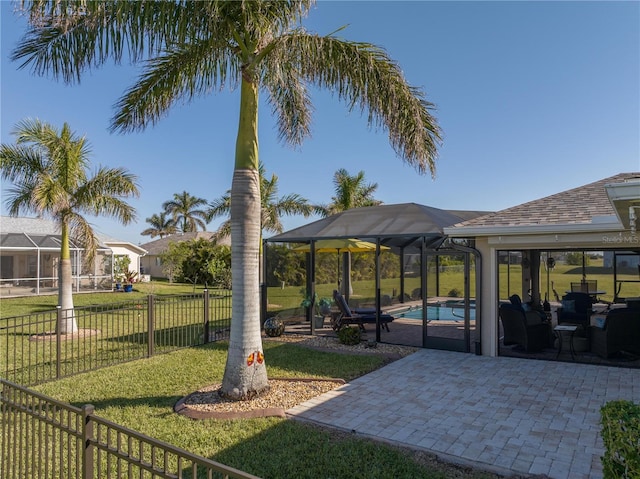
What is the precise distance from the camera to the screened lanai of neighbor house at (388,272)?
1020cm

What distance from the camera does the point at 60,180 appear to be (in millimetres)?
12359

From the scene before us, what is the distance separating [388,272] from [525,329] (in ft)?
16.5

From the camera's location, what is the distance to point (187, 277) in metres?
33.5

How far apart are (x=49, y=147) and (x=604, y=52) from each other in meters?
15.6

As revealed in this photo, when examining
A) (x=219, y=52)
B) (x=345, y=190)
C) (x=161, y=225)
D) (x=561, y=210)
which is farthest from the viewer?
(x=161, y=225)

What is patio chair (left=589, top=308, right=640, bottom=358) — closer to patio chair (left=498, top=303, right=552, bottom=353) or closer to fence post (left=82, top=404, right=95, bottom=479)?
patio chair (left=498, top=303, right=552, bottom=353)

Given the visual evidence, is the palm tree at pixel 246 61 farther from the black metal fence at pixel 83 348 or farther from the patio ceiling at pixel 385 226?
the patio ceiling at pixel 385 226

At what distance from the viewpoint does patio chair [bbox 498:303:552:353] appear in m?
9.77

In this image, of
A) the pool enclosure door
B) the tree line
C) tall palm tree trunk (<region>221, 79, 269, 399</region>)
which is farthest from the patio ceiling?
the tree line

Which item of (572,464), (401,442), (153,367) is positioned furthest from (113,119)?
(572,464)

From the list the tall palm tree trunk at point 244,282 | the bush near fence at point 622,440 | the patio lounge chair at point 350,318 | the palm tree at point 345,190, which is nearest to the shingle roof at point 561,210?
the patio lounge chair at point 350,318

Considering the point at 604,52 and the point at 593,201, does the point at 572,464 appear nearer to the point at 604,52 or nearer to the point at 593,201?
the point at 593,201

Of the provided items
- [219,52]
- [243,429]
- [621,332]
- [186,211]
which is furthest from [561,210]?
[186,211]

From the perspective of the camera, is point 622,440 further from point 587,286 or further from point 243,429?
point 587,286
